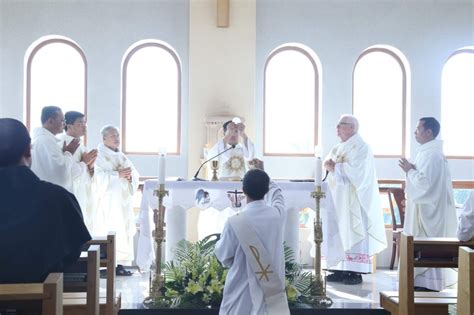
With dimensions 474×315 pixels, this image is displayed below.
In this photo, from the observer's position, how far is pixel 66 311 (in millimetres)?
3510

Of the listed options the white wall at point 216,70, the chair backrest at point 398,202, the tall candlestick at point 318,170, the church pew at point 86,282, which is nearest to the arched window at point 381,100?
the chair backrest at point 398,202

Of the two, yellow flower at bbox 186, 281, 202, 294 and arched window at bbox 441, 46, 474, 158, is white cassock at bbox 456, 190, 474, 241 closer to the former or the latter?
yellow flower at bbox 186, 281, 202, 294

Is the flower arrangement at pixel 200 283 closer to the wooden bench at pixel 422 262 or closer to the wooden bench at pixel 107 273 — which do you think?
the wooden bench at pixel 107 273

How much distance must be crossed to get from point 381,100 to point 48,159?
17.6 ft

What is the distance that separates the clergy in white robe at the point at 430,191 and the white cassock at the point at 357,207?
73 cm

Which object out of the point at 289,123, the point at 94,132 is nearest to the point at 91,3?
the point at 94,132

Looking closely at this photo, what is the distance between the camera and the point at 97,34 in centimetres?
820

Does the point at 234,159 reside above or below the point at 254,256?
above

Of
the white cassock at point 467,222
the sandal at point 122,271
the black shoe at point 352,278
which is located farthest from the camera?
the sandal at point 122,271

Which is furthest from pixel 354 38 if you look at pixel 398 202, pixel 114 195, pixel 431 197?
pixel 114 195

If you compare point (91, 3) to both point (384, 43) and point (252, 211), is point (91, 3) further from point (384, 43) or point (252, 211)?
point (252, 211)

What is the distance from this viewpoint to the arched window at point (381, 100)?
857 cm

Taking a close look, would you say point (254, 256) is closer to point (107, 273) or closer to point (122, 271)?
point (107, 273)

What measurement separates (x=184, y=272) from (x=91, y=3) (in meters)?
5.14
